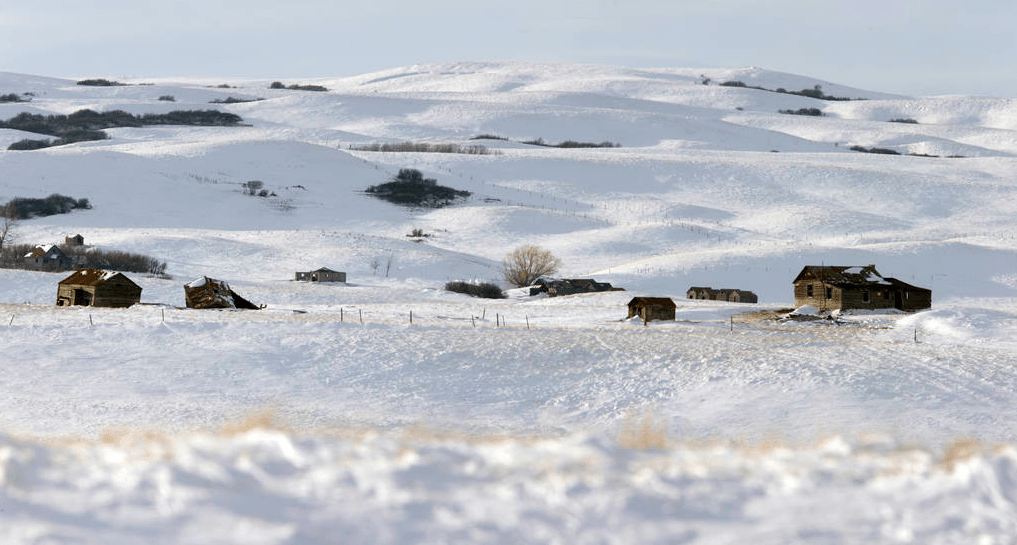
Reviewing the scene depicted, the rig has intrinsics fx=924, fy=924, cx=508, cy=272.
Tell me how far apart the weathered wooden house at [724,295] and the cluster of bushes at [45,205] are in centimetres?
9524

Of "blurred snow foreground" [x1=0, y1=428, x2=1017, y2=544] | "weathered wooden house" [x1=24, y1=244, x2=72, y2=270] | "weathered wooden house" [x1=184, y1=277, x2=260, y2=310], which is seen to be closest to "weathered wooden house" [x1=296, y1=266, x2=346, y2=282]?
"weathered wooden house" [x1=24, y1=244, x2=72, y2=270]

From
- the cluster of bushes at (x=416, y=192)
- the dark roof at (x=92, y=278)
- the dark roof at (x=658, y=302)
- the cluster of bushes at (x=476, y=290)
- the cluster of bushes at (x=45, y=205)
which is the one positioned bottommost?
the cluster of bushes at (x=476, y=290)

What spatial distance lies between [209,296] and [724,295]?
51759 mm

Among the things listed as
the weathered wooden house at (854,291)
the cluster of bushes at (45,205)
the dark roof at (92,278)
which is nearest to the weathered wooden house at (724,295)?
the weathered wooden house at (854,291)

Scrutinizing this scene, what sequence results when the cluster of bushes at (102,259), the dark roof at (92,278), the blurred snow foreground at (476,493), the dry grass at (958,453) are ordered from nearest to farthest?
1. the blurred snow foreground at (476,493)
2. the dry grass at (958,453)
3. the dark roof at (92,278)
4. the cluster of bushes at (102,259)

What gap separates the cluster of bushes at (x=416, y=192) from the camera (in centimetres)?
16400

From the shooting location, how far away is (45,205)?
137 meters

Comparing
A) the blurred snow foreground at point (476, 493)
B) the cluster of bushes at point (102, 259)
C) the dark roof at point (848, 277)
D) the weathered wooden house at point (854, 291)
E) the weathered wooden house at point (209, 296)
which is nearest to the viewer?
the blurred snow foreground at point (476, 493)

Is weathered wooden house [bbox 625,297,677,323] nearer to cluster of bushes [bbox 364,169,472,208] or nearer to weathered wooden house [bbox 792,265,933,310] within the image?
weathered wooden house [bbox 792,265,933,310]

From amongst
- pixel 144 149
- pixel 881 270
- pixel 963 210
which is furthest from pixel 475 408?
pixel 144 149

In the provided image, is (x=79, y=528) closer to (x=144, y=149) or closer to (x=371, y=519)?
(x=371, y=519)

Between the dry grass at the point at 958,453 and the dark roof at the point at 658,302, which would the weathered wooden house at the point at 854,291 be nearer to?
the dark roof at the point at 658,302

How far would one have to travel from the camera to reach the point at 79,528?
23.2 ft

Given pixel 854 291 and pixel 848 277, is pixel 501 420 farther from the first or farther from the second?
pixel 848 277
